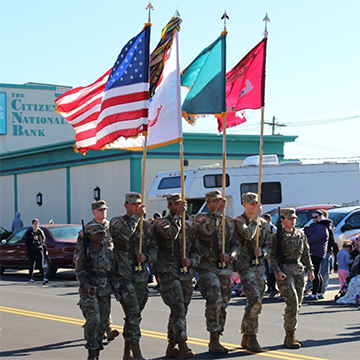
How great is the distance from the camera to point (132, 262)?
8945 millimetres

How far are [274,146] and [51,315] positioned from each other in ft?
71.6

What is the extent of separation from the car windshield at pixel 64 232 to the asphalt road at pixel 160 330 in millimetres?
4426

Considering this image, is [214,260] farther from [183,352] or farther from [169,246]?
[183,352]

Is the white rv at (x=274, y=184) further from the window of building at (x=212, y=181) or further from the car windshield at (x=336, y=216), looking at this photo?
the car windshield at (x=336, y=216)

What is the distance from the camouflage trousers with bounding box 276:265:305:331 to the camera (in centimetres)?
944

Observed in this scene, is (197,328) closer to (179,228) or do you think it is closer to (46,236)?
(179,228)

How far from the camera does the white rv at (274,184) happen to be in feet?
81.0

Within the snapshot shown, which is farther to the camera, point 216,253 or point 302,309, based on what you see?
point 302,309

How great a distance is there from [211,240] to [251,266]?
0.62 m

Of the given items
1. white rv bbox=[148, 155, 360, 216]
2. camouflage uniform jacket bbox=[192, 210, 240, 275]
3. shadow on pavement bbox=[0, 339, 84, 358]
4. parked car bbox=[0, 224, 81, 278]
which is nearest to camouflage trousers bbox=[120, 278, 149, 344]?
camouflage uniform jacket bbox=[192, 210, 240, 275]

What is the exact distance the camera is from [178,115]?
33.4 ft

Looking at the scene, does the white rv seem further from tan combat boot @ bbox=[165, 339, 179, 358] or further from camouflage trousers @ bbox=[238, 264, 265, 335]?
tan combat boot @ bbox=[165, 339, 179, 358]

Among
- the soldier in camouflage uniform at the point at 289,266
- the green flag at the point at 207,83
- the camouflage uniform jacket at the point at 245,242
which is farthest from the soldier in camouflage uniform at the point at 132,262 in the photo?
the green flag at the point at 207,83

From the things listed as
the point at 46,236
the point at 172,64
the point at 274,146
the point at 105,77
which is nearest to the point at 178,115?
the point at 172,64
